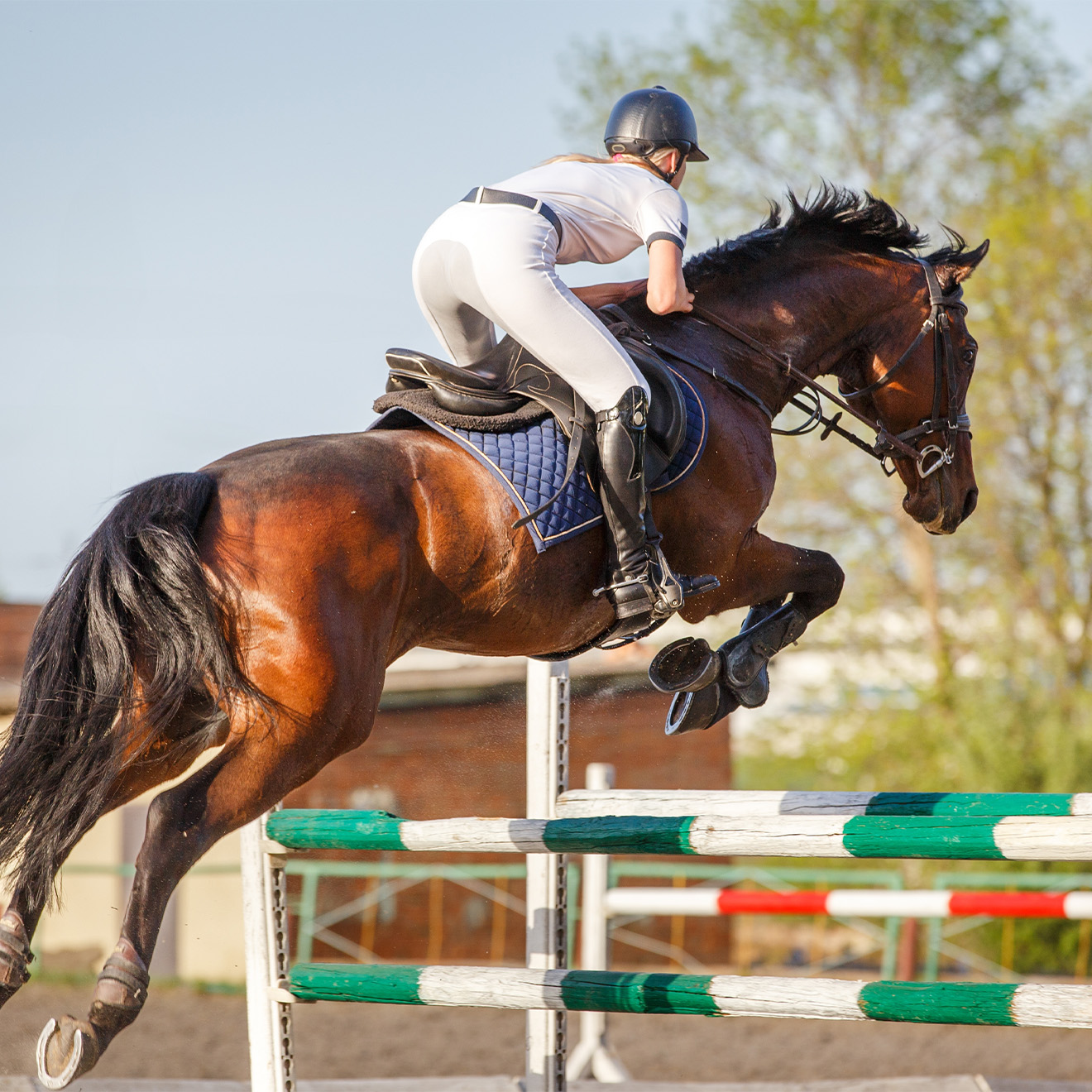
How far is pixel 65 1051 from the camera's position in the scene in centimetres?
233

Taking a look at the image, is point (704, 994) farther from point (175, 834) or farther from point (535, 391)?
point (535, 391)

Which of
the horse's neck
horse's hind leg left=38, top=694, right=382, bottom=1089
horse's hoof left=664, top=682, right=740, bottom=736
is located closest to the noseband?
the horse's neck

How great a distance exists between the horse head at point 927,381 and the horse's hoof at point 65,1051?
265 cm

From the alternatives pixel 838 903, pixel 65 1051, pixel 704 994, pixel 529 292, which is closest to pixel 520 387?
pixel 529 292

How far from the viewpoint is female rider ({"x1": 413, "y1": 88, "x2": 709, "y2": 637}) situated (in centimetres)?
303

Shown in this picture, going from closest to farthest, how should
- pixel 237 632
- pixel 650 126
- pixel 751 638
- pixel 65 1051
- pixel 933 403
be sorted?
1. pixel 65 1051
2. pixel 237 632
3. pixel 650 126
4. pixel 751 638
5. pixel 933 403

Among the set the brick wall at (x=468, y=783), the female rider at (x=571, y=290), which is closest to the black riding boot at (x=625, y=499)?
the female rider at (x=571, y=290)

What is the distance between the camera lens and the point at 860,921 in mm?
13172

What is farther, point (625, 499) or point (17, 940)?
point (625, 499)

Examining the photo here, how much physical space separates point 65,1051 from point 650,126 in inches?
101

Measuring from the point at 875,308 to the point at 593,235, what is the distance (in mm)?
1056

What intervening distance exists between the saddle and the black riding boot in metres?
0.07

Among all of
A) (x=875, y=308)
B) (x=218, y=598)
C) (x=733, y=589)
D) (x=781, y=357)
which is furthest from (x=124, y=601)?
(x=875, y=308)

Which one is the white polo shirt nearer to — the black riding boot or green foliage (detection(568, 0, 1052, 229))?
the black riding boot
